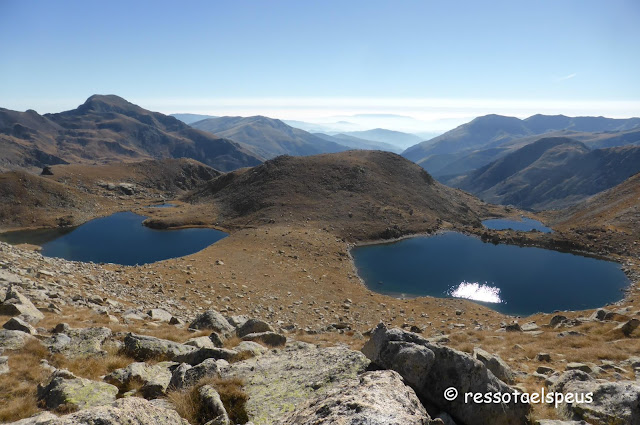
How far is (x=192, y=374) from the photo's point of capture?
9867 mm

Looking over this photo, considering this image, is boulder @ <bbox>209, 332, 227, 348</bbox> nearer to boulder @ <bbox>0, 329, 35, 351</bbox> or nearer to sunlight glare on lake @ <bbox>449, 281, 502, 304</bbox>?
boulder @ <bbox>0, 329, 35, 351</bbox>

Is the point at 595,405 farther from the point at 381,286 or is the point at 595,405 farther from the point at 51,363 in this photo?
the point at 381,286

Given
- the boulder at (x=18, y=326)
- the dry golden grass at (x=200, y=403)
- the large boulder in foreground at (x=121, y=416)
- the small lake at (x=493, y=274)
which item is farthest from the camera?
the small lake at (x=493, y=274)

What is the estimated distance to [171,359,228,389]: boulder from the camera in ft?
31.7

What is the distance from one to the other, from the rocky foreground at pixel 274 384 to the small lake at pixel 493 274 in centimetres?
3625

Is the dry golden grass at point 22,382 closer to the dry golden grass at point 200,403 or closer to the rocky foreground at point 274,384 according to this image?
the rocky foreground at point 274,384

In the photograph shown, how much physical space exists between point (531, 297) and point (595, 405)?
46188mm

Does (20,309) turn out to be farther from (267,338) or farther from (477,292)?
(477,292)

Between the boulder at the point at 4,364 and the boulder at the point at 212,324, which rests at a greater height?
the boulder at the point at 4,364

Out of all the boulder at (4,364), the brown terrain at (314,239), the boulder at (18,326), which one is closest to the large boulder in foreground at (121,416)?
the boulder at (4,364)

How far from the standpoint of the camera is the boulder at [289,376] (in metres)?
8.53

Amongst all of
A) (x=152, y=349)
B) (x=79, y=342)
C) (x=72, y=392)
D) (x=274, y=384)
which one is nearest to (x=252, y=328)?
(x=152, y=349)

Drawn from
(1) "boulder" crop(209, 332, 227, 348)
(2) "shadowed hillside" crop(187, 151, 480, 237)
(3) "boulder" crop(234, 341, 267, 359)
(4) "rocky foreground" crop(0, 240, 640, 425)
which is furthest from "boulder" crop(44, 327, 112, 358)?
(2) "shadowed hillside" crop(187, 151, 480, 237)

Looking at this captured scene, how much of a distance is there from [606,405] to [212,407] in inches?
411
